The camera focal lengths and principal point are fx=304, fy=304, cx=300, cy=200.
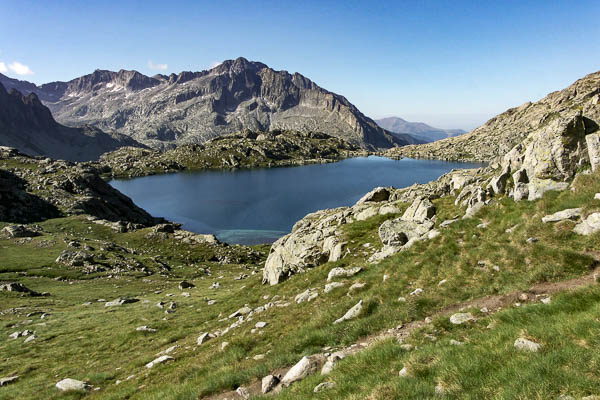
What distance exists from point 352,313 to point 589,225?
1051 cm

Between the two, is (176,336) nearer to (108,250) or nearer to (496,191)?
(496,191)

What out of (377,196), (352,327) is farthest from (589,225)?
(377,196)

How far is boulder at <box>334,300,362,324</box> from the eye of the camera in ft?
45.0

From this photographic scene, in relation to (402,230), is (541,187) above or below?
above

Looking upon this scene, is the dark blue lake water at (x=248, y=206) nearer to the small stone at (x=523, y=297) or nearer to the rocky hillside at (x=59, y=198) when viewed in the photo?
the rocky hillside at (x=59, y=198)

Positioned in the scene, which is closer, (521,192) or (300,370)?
(300,370)

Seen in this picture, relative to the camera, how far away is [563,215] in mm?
13711

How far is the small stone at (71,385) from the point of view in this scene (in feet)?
53.3

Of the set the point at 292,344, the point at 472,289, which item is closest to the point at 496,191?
the point at 472,289

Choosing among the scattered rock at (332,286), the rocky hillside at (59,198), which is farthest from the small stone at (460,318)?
the rocky hillside at (59,198)

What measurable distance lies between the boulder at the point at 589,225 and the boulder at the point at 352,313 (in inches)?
381

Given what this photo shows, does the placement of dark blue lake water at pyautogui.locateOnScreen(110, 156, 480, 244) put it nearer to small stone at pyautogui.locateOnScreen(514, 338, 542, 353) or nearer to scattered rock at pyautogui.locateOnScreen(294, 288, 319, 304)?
scattered rock at pyautogui.locateOnScreen(294, 288, 319, 304)

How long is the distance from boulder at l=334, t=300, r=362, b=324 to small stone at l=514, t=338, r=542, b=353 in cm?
713

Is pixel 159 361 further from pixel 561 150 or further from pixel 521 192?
pixel 561 150
